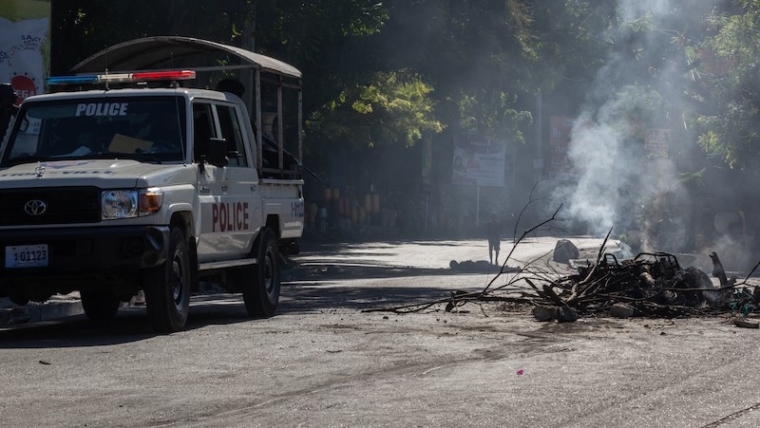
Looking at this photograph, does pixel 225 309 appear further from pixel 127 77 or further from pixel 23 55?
pixel 23 55

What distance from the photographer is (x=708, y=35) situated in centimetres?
3684

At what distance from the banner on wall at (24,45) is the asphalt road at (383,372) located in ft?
19.0

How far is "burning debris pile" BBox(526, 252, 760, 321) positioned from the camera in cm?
1269

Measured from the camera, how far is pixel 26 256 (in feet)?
34.3

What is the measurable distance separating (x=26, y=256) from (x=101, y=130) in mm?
1732

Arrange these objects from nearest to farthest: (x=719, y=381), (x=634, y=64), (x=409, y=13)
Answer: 1. (x=719, y=381)
2. (x=409, y=13)
3. (x=634, y=64)

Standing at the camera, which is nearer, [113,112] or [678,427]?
[678,427]

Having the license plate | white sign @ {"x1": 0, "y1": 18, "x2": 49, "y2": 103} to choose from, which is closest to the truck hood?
the license plate

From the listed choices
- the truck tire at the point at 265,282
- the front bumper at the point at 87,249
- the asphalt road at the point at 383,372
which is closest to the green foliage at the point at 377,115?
the truck tire at the point at 265,282

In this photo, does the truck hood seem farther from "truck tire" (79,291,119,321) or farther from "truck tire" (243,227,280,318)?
"truck tire" (79,291,119,321)

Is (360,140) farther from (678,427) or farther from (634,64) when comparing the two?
(678,427)

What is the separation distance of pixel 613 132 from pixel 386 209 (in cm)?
1322

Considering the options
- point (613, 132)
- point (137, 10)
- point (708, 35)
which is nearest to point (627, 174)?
point (613, 132)

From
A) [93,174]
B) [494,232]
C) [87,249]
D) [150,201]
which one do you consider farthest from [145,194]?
[494,232]
